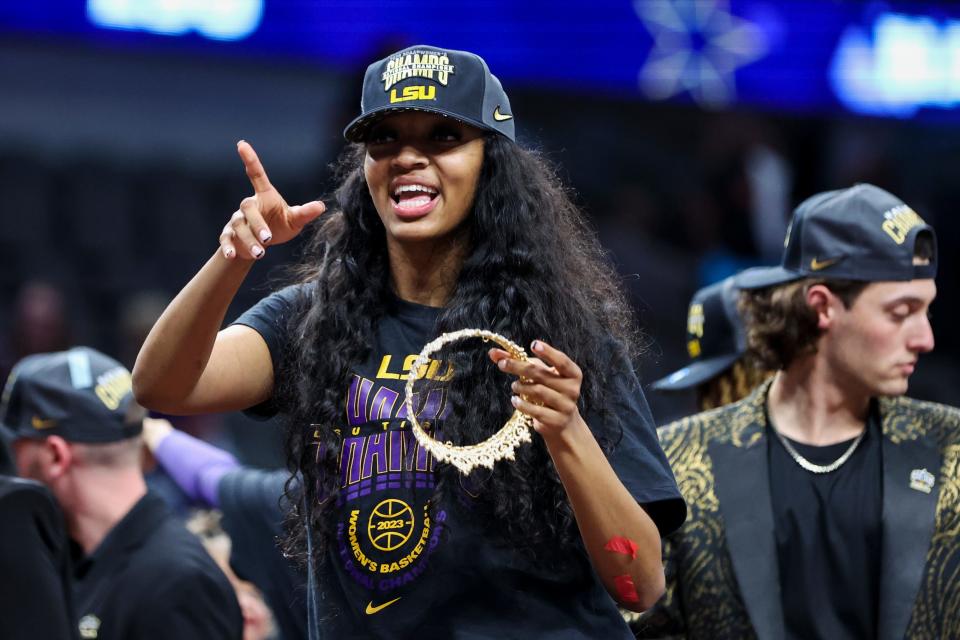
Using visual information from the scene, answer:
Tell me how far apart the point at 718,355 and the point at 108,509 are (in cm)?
187

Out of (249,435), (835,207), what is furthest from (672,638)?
(249,435)

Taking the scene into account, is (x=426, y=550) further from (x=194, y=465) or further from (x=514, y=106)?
(x=514, y=106)

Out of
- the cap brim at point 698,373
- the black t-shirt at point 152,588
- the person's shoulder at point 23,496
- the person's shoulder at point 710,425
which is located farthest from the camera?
the cap brim at point 698,373

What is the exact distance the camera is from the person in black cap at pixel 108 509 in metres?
3.47

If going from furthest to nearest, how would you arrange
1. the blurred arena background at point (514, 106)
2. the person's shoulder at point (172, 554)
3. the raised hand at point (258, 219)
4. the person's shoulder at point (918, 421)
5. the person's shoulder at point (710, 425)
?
the blurred arena background at point (514, 106)
the person's shoulder at point (710, 425)
the person's shoulder at point (918, 421)
the person's shoulder at point (172, 554)
the raised hand at point (258, 219)

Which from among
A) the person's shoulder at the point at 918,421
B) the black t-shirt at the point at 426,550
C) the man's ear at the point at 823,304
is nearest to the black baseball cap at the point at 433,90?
the black t-shirt at the point at 426,550

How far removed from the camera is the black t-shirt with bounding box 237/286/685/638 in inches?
99.4

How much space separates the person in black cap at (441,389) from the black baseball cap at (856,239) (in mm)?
1243

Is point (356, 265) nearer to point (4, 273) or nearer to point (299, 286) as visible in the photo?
point (299, 286)

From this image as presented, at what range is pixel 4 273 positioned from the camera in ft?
27.7

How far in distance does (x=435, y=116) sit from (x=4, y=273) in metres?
6.41

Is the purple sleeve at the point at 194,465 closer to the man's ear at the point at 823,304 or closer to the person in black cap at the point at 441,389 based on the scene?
the person in black cap at the point at 441,389

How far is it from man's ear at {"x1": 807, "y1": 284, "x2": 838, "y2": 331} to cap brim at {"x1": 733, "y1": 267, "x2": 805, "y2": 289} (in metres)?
0.07

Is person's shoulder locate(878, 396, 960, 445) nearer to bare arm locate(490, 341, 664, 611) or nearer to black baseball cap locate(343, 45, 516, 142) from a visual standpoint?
bare arm locate(490, 341, 664, 611)
